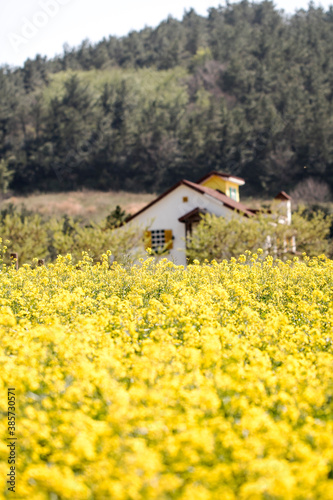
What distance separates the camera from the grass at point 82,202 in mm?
60750

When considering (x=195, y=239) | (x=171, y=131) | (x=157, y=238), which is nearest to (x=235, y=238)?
(x=195, y=239)

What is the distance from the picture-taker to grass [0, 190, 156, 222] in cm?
6075

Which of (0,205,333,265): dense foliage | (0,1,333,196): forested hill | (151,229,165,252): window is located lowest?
(151,229,165,252): window

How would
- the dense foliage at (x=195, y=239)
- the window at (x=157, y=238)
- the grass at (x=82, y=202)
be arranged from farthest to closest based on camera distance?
the grass at (x=82, y=202), the window at (x=157, y=238), the dense foliage at (x=195, y=239)

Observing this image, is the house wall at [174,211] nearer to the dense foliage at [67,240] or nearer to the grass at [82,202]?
the dense foliage at [67,240]

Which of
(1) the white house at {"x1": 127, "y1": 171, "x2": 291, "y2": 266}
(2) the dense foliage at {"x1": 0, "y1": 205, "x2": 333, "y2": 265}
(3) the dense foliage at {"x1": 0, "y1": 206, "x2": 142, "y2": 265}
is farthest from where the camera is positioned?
(1) the white house at {"x1": 127, "y1": 171, "x2": 291, "y2": 266}

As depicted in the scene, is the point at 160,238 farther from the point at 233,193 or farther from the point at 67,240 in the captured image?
the point at 233,193

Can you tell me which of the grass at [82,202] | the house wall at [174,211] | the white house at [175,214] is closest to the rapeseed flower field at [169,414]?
the white house at [175,214]

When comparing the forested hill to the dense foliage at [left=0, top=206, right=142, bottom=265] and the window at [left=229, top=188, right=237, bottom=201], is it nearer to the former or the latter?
the window at [left=229, top=188, right=237, bottom=201]

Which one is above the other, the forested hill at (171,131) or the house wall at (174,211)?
the forested hill at (171,131)

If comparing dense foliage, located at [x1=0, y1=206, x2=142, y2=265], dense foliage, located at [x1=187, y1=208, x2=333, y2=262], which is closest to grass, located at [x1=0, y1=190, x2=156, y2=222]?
dense foliage, located at [x1=0, y1=206, x2=142, y2=265]

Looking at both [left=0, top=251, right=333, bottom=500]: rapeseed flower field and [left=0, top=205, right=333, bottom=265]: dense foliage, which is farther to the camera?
[left=0, top=205, right=333, bottom=265]: dense foliage

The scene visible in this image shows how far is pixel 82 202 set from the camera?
65.2 metres

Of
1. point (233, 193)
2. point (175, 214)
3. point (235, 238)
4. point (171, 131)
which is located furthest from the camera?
point (171, 131)
